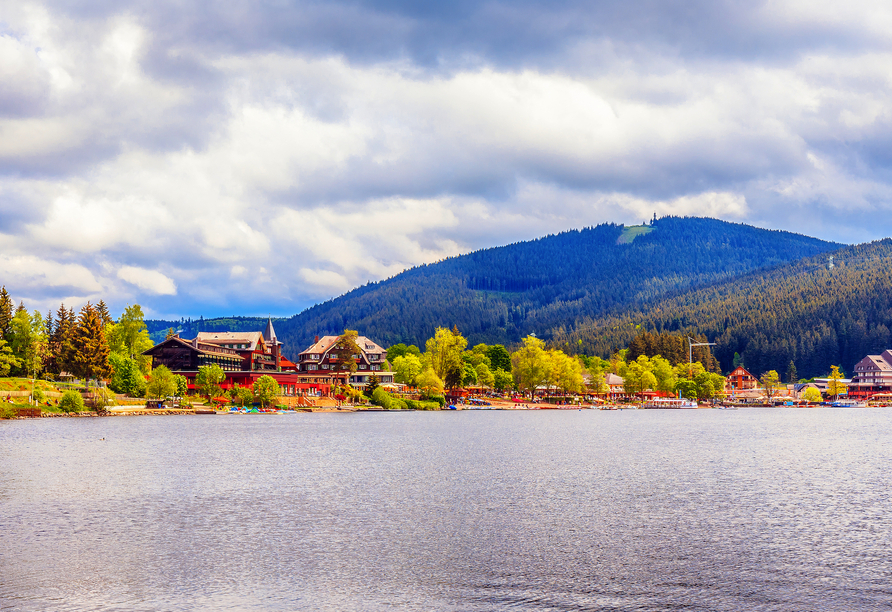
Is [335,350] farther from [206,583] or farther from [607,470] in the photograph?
[206,583]

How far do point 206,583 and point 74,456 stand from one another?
42432 millimetres

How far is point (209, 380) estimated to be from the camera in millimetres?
157250

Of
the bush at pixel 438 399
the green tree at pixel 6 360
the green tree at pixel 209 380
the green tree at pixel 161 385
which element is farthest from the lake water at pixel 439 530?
the bush at pixel 438 399

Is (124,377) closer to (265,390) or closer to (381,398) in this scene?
(265,390)

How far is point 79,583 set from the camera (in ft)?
82.9

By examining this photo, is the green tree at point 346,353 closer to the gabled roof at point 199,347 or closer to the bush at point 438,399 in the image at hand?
the bush at point 438,399

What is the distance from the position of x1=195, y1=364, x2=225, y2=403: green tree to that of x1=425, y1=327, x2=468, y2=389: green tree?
51174 millimetres

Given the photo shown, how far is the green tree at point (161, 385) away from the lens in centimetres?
14162

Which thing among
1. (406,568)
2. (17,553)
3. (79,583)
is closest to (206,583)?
(79,583)

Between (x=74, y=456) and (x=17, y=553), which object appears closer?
(x=17, y=553)

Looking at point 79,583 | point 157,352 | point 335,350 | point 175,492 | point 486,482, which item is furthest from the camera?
point 335,350

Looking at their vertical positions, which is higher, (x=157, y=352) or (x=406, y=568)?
(x=157, y=352)

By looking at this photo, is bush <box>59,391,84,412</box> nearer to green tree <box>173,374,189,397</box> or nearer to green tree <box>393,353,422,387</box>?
green tree <box>173,374,189,397</box>

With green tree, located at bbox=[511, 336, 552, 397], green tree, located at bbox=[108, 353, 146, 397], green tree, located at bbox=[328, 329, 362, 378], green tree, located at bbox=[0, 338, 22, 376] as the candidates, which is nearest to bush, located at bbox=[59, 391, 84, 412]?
green tree, located at bbox=[0, 338, 22, 376]
